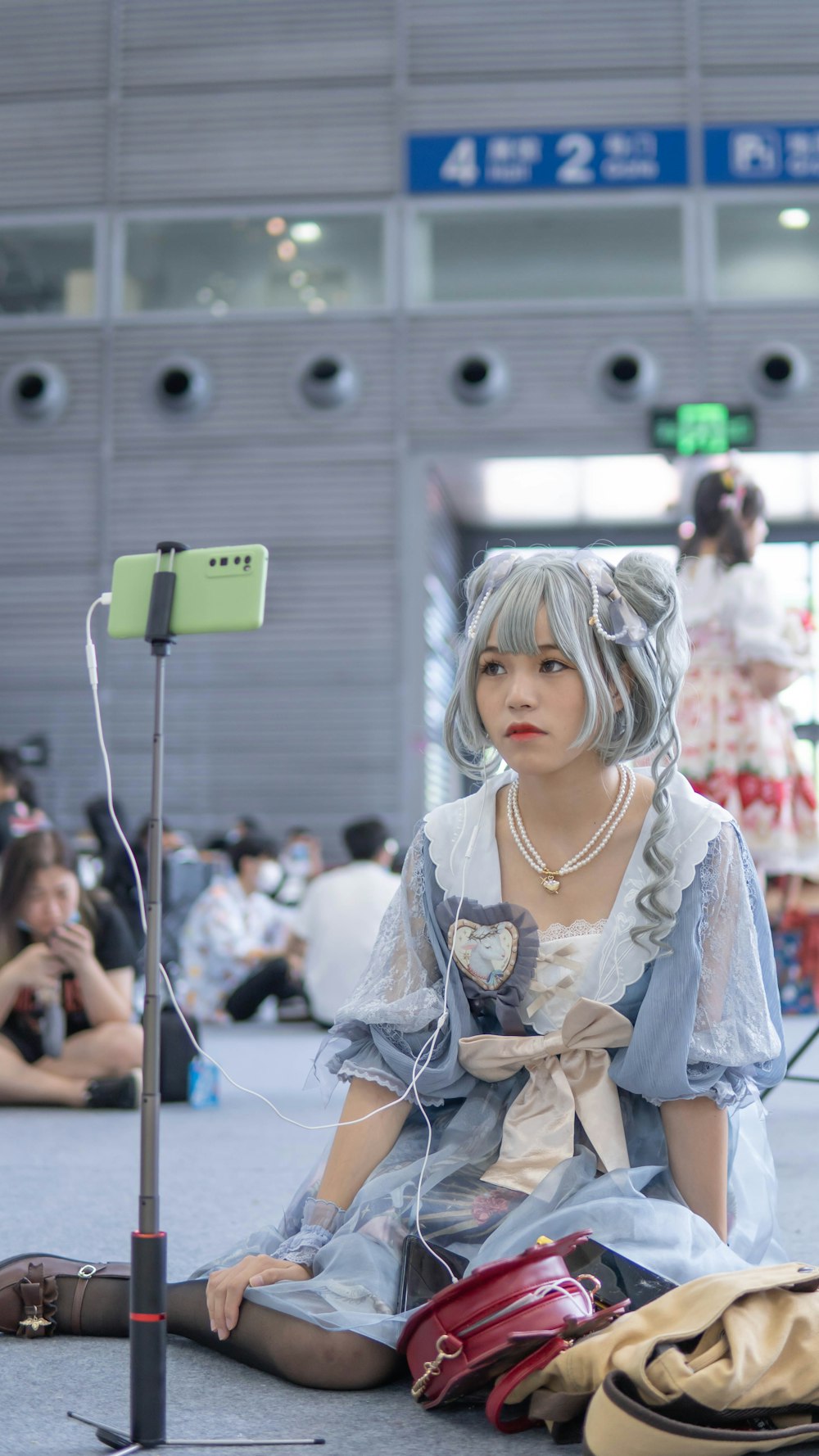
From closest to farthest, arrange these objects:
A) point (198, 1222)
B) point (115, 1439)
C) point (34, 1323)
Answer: point (115, 1439) < point (34, 1323) < point (198, 1222)

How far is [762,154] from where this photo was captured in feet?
30.7

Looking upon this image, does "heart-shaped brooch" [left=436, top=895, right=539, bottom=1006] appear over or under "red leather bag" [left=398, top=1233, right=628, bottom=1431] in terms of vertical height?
over

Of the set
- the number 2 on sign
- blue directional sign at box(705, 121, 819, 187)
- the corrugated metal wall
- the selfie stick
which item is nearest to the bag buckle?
the selfie stick

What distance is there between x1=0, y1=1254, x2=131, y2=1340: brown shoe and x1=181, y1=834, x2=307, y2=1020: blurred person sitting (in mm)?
4998

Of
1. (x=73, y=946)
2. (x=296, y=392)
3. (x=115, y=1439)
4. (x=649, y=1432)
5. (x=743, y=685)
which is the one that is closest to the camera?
(x=649, y=1432)

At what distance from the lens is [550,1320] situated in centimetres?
150

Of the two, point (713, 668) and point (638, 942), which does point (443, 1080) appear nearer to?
point (638, 942)

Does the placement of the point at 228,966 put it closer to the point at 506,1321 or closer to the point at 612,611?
the point at 612,611

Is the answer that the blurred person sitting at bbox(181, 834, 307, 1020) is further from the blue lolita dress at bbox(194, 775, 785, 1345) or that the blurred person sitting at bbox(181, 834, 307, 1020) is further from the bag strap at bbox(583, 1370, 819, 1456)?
the bag strap at bbox(583, 1370, 819, 1456)

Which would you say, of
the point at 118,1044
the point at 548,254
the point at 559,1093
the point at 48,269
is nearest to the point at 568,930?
the point at 559,1093

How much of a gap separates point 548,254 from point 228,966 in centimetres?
497

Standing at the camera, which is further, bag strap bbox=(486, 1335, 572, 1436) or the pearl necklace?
the pearl necklace

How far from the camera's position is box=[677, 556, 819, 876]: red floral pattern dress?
3719mm

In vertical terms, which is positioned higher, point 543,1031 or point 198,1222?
point 543,1031
